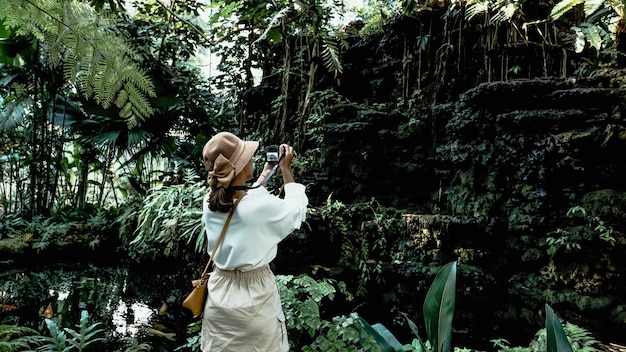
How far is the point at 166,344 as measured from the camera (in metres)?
3.61

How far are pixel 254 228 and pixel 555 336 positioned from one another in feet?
3.82

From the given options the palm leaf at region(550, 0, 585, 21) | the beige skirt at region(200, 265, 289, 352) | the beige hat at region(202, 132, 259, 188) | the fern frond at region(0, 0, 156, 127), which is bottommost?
the beige skirt at region(200, 265, 289, 352)

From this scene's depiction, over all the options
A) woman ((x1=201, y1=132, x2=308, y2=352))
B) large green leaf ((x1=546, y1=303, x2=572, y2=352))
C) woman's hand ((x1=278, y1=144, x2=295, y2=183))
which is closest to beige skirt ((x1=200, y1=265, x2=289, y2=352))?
woman ((x1=201, y1=132, x2=308, y2=352))

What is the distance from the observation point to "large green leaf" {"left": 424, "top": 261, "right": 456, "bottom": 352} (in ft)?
5.17

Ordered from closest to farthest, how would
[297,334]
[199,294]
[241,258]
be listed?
[241,258], [199,294], [297,334]

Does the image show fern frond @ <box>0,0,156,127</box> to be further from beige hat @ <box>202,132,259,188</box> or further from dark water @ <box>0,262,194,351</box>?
dark water @ <box>0,262,194,351</box>

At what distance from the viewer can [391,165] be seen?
6.06m

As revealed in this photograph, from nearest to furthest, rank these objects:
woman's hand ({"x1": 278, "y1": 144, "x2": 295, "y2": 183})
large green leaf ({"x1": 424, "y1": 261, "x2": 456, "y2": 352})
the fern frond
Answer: the fern frond → large green leaf ({"x1": 424, "y1": 261, "x2": 456, "y2": 352}) → woman's hand ({"x1": 278, "y1": 144, "x2": 295, "y2": 183})

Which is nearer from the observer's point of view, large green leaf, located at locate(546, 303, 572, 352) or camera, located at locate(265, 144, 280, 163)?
large green leaf, located at locate(546, 303, 572, 352)

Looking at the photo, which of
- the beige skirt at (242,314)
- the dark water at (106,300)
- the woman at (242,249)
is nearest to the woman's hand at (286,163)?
the woman at (242,249)

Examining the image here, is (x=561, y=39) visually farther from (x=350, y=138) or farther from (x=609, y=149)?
(x=350, y=138)

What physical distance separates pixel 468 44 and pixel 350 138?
2.37m

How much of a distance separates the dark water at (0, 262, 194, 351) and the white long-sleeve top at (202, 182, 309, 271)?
1.87 metres

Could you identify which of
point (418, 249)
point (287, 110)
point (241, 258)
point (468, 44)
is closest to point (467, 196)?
point (418, 249)
